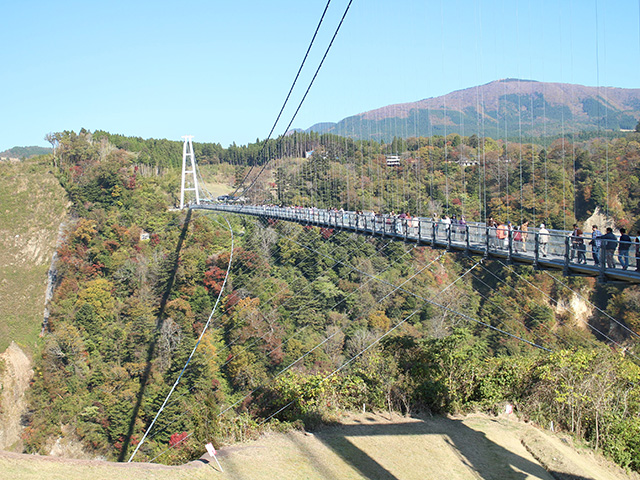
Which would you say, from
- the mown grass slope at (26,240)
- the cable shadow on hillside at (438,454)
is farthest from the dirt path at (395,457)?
the mown grass slope at (26,240)

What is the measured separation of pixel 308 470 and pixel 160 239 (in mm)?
39254

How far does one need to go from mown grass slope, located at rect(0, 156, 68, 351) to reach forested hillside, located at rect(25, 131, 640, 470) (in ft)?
12.8

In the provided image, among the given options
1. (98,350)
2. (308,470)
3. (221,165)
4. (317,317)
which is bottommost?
(98,350)

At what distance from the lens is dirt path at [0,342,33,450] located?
3158 centimetres

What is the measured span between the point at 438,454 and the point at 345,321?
18712 millimetres

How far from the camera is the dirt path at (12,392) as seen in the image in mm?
31580

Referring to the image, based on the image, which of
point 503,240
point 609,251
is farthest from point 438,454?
point 609,251

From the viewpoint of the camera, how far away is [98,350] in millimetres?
33938

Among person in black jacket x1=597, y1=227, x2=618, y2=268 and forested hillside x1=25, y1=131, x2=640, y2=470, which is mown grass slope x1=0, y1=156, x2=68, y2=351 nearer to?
forested hillside x1=25, y1=131, x2=640, y2=470

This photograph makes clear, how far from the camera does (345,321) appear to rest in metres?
29.2

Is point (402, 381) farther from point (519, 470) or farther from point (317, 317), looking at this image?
point (317, 317)

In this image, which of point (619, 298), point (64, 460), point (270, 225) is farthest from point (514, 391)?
point (270, 225)

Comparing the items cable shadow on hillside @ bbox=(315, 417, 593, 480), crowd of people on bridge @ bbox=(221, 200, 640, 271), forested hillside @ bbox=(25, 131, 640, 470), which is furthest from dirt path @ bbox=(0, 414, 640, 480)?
crowd of people on bridge @ bbox=(221, 200, 640, 271)

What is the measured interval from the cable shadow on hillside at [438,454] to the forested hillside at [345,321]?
94 centimetres
